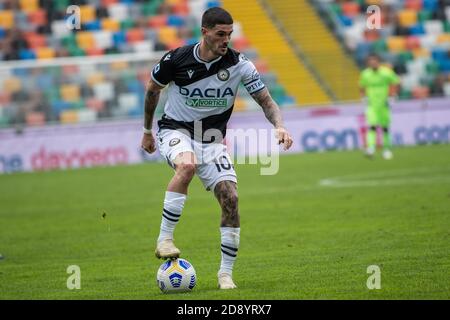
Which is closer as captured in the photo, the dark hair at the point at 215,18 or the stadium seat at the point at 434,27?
the dark hair at the point at 215,18

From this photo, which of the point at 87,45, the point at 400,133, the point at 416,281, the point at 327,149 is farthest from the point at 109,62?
the point at 416,281

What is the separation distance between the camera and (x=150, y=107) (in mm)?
9570

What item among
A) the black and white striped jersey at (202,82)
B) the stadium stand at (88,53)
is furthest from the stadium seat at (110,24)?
the black and white striped jersey at (202,82)

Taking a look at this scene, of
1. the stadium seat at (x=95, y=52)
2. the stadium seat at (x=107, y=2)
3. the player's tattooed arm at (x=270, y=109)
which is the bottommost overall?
the player's tattooed arm at (x=270, y=109)

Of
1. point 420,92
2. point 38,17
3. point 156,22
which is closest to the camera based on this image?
point 38,17

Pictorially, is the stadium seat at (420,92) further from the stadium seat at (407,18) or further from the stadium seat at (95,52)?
the stadium seat at (95,52)

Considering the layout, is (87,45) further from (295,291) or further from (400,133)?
(295,291)

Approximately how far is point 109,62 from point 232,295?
20935 millimetres

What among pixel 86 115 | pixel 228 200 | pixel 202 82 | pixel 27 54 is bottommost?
pixel 228 200

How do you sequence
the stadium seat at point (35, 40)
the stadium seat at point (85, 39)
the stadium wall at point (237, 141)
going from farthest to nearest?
the stadium seat at point (85, 39) → the stadium seat at point (35, 40) → the stadium wall at point (237, 141)

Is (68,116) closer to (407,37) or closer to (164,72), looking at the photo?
(407,37)

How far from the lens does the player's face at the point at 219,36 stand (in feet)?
29.6

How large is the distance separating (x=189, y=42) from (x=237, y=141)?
6.02 metres

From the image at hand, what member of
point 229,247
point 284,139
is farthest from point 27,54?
point 284,139
